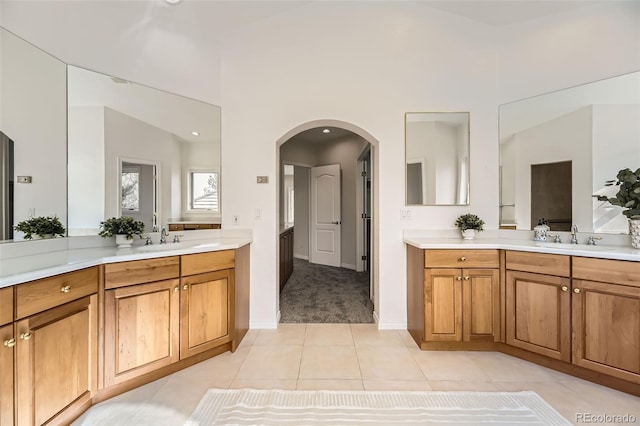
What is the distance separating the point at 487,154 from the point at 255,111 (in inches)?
94.2

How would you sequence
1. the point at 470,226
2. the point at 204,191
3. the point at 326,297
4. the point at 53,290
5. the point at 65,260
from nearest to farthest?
the point at 53,290 → the point at 65,260 → the point at 470,226 → the point at 204,191 → the point at 326,297

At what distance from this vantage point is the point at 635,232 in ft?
6.38

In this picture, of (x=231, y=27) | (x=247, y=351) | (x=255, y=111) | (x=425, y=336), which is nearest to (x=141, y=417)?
(x=247, y=351)

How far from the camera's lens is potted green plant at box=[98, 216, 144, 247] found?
1.99 m

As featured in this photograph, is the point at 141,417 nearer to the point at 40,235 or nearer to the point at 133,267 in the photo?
the point at 133,267

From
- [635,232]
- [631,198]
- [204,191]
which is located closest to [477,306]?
[635,232]

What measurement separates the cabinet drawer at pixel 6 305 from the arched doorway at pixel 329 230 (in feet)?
7.02

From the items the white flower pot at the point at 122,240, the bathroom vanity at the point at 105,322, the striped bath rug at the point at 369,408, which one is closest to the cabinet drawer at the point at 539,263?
the striped bath rug at the point at 369,408

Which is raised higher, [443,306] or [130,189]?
[130,189]

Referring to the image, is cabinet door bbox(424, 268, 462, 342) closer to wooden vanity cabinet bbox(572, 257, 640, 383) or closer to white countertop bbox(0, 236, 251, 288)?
wooden vanity cabinet bbox(572, 257, 640, 383)

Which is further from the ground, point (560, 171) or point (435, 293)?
point (560, 171)

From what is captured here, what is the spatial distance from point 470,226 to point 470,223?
0.03 metres

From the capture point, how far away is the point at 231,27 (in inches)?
106

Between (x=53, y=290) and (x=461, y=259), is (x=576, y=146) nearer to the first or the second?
(x=461, y=259)
